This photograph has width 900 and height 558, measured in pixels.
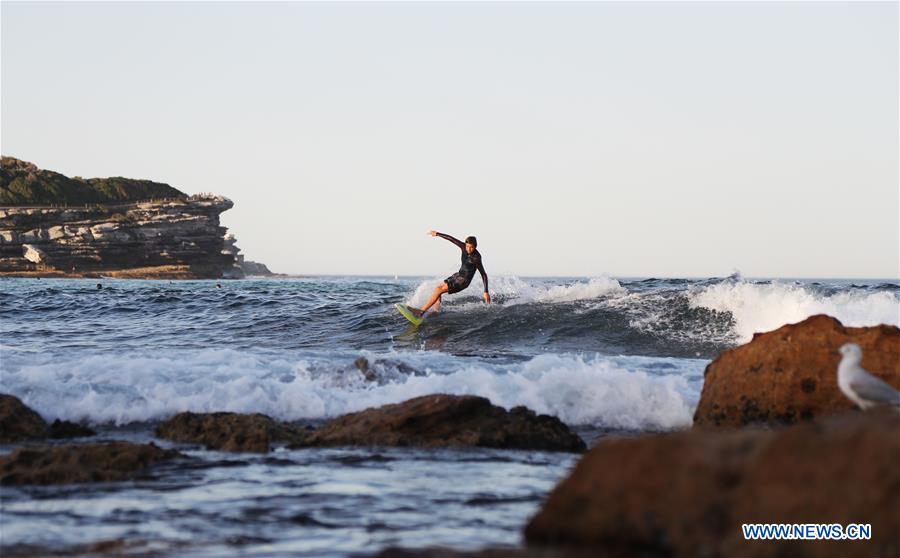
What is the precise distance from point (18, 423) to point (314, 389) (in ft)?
10.5

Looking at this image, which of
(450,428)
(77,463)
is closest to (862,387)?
(450,428)

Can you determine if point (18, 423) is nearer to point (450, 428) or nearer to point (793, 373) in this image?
point (450, 428)

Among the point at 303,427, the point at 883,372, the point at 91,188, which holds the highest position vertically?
the point at 91,188

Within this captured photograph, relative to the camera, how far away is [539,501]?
588 centimetres

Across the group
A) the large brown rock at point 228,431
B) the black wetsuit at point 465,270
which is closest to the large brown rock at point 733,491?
the large brown rock at point 228,431

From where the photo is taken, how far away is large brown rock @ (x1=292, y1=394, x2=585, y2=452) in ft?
25.8

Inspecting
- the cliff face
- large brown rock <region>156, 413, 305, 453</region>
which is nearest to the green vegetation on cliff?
the cliff face

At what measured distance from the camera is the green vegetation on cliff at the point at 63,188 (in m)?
105

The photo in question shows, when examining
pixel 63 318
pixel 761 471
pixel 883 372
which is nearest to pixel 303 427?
pixel 883 372

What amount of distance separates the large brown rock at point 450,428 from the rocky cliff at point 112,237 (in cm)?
8519

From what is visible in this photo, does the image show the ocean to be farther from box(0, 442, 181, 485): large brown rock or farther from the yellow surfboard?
the yellow surfboard

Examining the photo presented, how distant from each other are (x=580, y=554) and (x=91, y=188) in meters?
118

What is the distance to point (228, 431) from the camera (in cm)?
819

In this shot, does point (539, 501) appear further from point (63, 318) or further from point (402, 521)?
point (63, 318)
